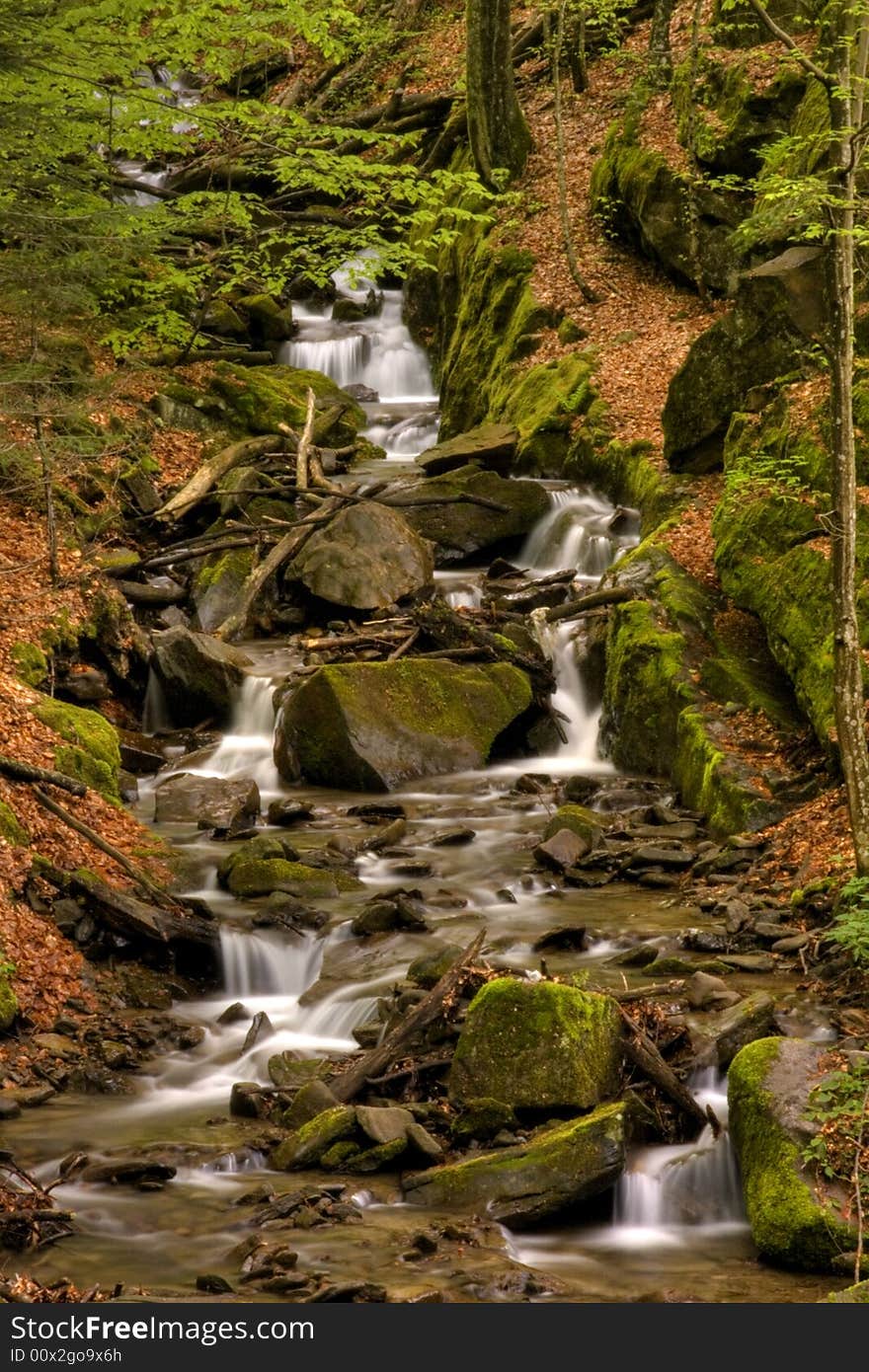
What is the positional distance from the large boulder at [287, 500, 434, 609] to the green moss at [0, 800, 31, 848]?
21.5ft

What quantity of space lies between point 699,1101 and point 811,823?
3693mm

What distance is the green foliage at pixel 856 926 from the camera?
7.04 metres

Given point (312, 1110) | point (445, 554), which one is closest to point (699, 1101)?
point (312, 1110)

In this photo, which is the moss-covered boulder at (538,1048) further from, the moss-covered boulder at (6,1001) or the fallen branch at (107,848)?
the fallen branch at (107,848)

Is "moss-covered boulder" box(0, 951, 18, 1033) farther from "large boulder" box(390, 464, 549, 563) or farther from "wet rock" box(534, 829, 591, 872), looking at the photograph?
"large boulder" box(390, 464, 549, 563)

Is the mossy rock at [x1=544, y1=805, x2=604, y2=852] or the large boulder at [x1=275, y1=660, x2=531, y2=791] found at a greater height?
the large boulder at [x1=275, y1=660, x2=531, y2=791]

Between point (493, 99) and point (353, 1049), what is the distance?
62.8 ft

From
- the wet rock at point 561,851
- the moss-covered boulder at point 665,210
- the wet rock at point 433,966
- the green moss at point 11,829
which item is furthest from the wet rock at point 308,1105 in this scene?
the moss-covered boulder at point 665,210

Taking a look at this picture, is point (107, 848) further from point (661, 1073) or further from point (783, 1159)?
point (783, 1159)

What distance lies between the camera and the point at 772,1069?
244 inches

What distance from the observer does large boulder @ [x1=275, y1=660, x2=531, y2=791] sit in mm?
12531

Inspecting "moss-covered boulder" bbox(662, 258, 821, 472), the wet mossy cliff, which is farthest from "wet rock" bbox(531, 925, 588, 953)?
"moss-covered boulder" bbox(662, 258, 821, 472)

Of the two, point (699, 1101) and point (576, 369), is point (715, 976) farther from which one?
point (576, 369)

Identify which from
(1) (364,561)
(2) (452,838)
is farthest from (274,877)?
(1) (364,561)
